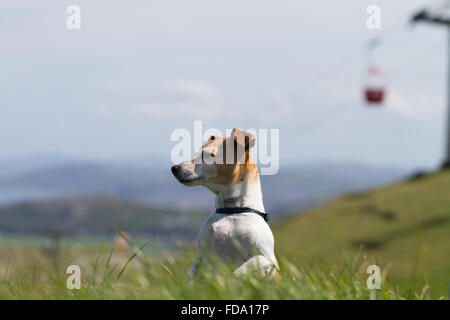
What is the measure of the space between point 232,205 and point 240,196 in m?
0.07

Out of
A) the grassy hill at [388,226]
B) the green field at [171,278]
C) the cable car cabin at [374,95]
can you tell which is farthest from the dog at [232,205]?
the cable car cabin at [374,95]

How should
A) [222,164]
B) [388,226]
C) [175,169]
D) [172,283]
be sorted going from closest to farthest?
[172,283], [175,169], [222,164], [388,226]

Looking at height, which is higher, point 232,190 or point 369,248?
point 232,190

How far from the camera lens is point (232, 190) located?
3.58 metres

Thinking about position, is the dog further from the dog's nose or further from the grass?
the grass

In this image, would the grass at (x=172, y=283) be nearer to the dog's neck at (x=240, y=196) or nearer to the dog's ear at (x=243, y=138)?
the dog's neck at (x=240, y=196)

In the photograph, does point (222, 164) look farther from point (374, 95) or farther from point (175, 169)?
point (374, 95)

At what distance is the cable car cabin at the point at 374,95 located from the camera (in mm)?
16400

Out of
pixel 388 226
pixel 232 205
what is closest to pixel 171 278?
pixel 232 205

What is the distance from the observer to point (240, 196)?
362cm

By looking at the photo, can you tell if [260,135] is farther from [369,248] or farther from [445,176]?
[445,176]

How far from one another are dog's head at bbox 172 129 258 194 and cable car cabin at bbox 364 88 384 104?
13422 millimetres
